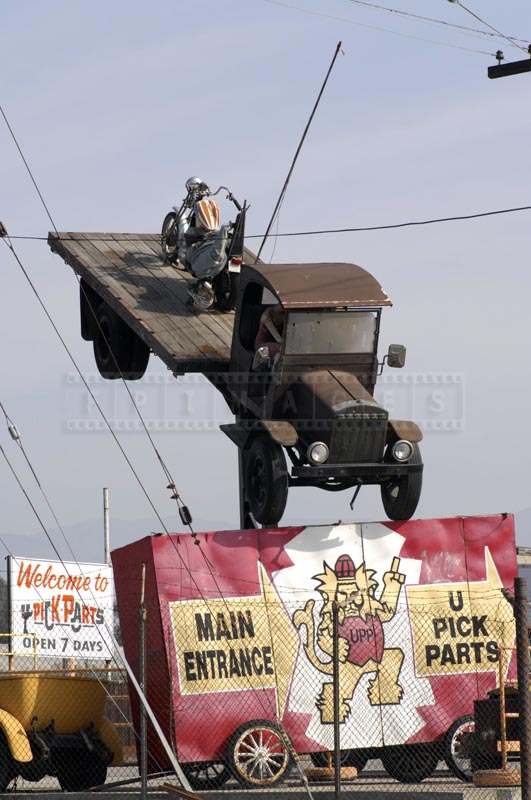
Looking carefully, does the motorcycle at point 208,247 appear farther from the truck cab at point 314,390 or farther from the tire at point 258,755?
the tire at point 258,755

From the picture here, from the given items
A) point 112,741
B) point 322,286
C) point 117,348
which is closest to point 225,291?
point 117,348

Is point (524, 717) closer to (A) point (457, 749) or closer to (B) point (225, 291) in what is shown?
(A) point (457, 749)

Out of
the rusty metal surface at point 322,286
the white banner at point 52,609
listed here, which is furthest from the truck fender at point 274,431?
the white banner at point 52,609

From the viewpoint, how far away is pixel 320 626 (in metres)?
14.5

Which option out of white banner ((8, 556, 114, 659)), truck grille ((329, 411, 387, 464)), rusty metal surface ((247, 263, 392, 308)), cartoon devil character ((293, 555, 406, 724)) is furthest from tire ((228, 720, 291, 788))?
white banner ((8, 556, 114, 659))

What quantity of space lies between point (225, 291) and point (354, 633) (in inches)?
200

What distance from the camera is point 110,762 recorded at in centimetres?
1520

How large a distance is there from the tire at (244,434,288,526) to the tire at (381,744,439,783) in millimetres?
2680

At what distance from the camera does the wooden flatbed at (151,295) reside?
53.6 feet

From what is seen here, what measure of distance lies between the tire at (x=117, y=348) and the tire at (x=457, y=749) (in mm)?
7247

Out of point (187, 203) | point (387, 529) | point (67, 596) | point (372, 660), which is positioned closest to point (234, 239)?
point (187, 203)

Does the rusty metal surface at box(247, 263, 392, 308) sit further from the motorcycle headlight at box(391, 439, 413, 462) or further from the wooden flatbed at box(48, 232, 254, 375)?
the motorcycle headlight at box(391, 439, 413, 462)

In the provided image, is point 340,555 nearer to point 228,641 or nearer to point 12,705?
point 228,641

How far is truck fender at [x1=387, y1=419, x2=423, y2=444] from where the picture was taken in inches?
588
